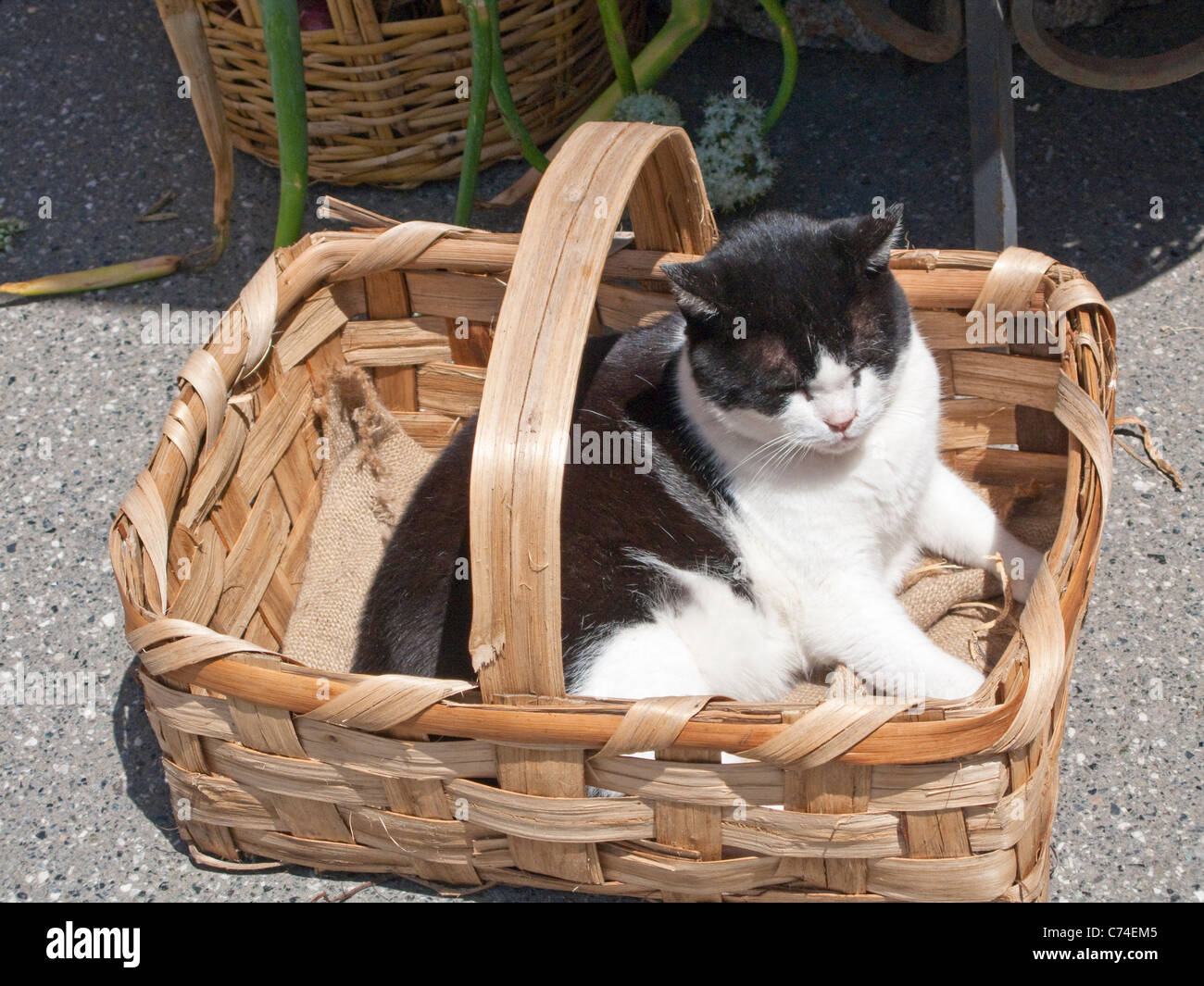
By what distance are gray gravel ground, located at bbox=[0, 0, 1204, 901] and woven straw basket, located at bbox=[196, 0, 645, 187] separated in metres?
0.12

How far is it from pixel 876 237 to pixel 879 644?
50 cm

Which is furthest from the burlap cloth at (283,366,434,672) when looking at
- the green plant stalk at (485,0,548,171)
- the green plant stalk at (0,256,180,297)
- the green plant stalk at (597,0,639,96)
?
the green plant stalk at (597,0,639,96)

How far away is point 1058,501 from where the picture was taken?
5.24 feet

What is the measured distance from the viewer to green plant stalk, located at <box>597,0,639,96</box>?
6.71ft

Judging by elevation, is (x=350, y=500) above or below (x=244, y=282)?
below

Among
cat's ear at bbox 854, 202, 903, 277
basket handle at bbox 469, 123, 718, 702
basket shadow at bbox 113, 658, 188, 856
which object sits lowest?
basket shadow at bbox 113, 658, 188, 856

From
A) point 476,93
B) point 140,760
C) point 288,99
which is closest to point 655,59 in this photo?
point 476,93

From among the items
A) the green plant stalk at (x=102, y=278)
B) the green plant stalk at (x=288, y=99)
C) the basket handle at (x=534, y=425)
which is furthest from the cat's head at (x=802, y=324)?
the green plant stalk at (x=102, y=278)

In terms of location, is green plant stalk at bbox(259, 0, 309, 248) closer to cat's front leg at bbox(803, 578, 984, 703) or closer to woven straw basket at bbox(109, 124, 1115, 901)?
woven straw basket at bbox(109, 124, 1115, 901)

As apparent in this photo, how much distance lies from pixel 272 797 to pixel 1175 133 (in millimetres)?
2210

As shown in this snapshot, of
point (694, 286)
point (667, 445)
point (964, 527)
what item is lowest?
point (964, 527)

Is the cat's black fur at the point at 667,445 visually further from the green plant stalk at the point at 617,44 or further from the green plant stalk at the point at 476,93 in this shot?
the green plant stalk at the point at 617,44

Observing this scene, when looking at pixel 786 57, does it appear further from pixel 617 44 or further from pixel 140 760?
pixel 140 760

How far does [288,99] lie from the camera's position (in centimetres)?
169
